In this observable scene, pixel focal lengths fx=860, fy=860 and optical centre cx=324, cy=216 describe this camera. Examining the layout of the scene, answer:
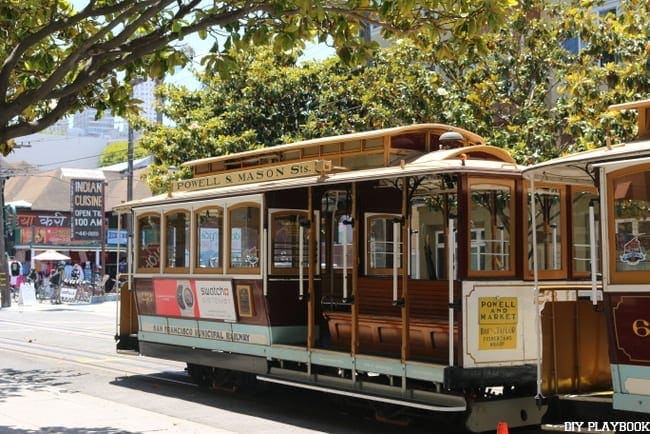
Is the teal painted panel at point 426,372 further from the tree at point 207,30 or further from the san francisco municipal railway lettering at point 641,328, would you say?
the tree at point 207,30

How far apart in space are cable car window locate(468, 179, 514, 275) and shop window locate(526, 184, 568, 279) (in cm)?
38

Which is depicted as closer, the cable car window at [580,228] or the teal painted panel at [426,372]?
the teal painted panel at [426,372]

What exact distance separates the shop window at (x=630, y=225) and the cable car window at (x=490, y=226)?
73.6 inches

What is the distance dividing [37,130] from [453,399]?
5.22 meters

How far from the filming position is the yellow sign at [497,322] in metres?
9.25

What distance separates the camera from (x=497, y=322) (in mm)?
9359

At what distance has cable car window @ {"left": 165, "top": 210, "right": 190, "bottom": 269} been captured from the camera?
13.4 metres

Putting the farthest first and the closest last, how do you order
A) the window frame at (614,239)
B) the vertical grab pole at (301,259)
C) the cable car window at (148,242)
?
the cable car window at (148,242), the vertical grab pole at (301,259), the window frame at (614,239)

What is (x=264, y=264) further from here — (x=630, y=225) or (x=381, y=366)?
(x=630, y=225)

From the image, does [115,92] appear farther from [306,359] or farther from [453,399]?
[453,399]

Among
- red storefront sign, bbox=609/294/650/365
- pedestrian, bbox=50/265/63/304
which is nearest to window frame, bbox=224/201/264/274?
red storefront sign, bbox=609/294/650/365

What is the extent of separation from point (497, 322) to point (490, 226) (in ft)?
3.67

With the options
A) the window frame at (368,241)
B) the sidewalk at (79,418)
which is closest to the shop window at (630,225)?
the window frame at (368,241)

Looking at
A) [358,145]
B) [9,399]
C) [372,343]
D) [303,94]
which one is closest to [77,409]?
[9,399]
